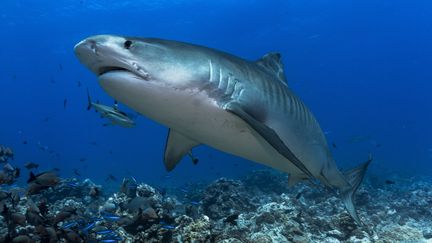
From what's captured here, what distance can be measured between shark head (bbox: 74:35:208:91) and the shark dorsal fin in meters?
2.22

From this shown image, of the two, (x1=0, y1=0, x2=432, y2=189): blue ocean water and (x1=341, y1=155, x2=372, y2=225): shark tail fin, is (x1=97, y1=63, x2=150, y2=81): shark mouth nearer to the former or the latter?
(x1=341, y1=155, x2=372, y2=225): shark tail fin

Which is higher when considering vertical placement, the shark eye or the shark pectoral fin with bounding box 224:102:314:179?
the shark pectoral fin with bounding box 224:102:314:179

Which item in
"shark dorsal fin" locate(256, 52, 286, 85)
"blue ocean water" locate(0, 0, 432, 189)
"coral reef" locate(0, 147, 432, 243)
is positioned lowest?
"coral reef" locate(0, 147, 432, 243)

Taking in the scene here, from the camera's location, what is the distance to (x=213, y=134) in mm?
4191

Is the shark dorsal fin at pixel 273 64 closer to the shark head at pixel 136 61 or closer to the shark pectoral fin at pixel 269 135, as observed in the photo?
the shark pectoral fin at pixel 269 135

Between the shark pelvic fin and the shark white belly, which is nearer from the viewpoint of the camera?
the shark white belly

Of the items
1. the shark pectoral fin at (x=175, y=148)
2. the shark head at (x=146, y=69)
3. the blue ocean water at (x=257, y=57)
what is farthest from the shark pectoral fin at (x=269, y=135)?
the blue ocean water at (x=257, y=57)

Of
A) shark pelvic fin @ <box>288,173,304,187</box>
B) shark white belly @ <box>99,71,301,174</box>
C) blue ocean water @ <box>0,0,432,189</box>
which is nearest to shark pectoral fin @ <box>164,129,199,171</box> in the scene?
shark white belly @ <box>99,71,301,174</box>

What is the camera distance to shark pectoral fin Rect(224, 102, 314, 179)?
3.41 metres

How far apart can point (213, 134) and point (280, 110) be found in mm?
936

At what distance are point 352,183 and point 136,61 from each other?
16.6ft

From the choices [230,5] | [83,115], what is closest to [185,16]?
[230,5]

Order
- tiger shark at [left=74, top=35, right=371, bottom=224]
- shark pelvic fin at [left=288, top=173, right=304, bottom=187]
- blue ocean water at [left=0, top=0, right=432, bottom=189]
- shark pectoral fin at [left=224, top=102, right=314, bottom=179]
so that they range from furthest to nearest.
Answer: blue ocean water at [left=0, top=0, right=432, bottom=189] < shark pelvic fin at [left=288, top=173, right=304, bottom=187] < shark pectoral fin at [left=224, top=102, right=314, bottom=179] < tiger shark at [left=74, top=35, right=371, bottom=224]

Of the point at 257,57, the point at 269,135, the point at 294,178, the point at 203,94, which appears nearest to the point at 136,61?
the point at 203,94
